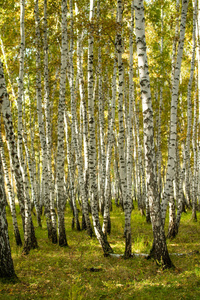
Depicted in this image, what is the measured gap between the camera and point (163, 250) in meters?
6.13

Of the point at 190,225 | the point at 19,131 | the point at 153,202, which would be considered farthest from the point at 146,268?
the point at 190,225

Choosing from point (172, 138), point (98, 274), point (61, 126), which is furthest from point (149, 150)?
point (61, 126)

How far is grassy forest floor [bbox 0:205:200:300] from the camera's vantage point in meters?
5.15

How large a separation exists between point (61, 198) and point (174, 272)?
4.17 meters

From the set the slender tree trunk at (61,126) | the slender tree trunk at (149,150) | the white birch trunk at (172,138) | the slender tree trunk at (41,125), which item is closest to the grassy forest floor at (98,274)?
the slender tree trunk at (149,150)

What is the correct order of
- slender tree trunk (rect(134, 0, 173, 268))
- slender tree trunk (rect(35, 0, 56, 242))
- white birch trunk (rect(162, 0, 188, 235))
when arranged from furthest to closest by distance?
slender tree trunk (rect(35, 0, 56, 242))
white birch trunk (rect(162, 0, 188, 235))
slender tree trunk (rect(134, 0, 173, 268))

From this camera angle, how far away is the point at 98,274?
6367 millimetres

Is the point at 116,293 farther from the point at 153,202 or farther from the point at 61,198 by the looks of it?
the point at 61,198

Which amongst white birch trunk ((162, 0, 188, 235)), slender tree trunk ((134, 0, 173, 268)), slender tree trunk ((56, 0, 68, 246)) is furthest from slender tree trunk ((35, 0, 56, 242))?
white birch trunk ((162, 0, 188, 235))

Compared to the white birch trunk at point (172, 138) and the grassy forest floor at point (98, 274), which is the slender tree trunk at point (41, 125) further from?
the white birch trunk at point (172, 138)

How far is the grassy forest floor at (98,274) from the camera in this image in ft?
16.9

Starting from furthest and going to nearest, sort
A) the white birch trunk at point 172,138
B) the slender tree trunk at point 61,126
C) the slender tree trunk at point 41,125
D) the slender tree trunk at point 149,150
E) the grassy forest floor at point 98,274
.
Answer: the slender tree trunk at point 41,125, the slender tree trunk at point 61,126, the white birch trunk at point 172,138, the slender tree trunk at point 149,150, the grassy forest floor at point 98,274

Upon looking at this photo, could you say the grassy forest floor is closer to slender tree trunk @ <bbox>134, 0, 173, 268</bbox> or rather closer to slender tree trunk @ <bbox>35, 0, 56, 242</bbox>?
slender tree trunk @ <bbox>134, 0, 173, 268</bbox>

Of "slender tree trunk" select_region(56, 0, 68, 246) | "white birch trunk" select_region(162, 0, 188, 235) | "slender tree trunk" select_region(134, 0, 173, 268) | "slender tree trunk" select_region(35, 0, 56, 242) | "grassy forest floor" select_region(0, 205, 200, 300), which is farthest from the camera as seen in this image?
"slender tree trunk" select_region(35, 0, 56, 242)
